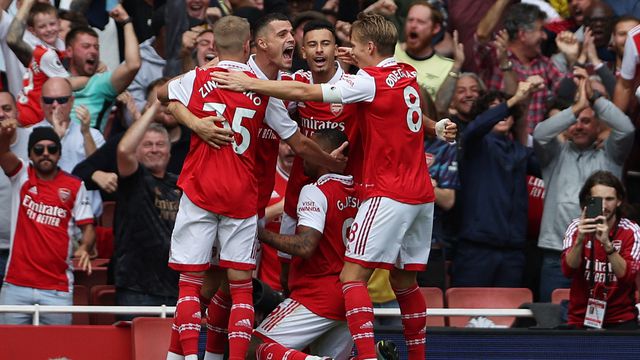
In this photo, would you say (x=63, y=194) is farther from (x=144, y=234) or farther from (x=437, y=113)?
(x=437, y=113)

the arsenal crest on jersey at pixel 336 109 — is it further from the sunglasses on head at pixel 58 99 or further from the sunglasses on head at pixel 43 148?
the sunglasses on head at pixel 58 99

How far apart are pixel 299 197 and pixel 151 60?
528 centimetres

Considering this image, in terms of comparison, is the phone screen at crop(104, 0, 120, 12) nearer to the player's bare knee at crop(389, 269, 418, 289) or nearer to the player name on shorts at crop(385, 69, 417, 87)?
the player name on shorts at crop(385, 69, 417, 87)

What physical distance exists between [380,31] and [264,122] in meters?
1.02

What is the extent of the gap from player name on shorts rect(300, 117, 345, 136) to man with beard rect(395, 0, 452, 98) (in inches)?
155

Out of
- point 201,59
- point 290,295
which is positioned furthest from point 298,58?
point 290,295

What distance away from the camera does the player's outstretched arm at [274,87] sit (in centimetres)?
1008

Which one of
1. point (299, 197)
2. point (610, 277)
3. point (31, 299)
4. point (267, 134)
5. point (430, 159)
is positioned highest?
point (267, 134)

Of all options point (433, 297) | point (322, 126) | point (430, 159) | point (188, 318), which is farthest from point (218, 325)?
point (430, 159)

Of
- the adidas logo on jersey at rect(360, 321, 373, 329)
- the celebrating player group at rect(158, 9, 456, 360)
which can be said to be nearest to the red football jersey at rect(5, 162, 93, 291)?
the celebrating player group at rect(158, 9, 456, 360)

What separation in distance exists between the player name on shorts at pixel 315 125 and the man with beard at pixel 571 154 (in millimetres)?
3463

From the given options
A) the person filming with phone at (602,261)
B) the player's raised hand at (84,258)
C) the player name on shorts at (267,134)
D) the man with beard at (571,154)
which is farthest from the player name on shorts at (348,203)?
the man with beard at (571,154)

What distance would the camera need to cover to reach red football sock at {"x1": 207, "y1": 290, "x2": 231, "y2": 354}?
10.8m

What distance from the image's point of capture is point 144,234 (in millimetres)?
12766
